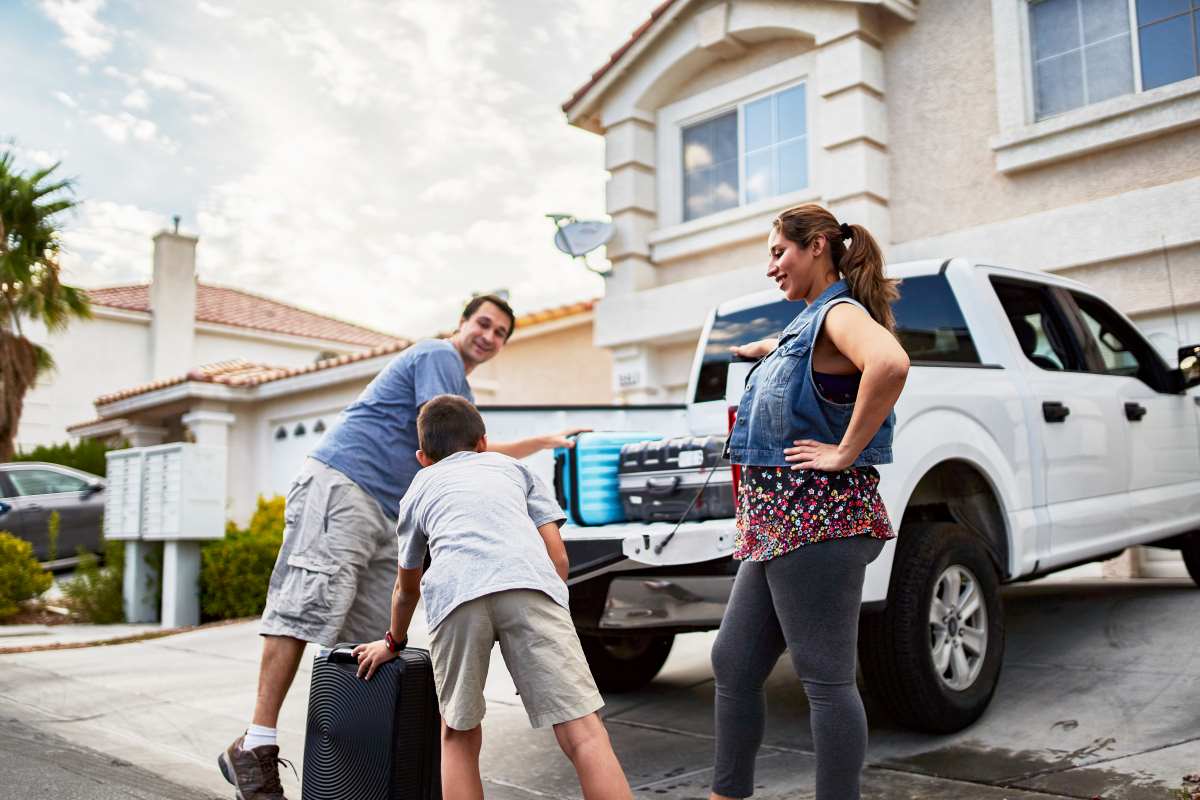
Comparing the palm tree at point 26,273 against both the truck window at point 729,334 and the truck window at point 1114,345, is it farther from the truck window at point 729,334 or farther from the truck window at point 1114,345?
the truck window at point 1114,345

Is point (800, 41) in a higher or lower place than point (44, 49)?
lower

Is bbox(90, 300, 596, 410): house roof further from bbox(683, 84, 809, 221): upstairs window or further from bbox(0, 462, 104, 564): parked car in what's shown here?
bbox(683, 84, 809, 221): upstairs window

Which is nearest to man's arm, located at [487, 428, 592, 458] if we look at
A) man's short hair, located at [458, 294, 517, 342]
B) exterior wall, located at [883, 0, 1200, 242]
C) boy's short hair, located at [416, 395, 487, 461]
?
man's short hair, located at [458, 294, 517, 342]

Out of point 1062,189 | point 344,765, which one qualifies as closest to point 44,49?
point 1062,189

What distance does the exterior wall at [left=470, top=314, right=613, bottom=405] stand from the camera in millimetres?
13758

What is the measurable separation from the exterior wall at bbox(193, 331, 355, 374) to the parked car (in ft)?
45.1

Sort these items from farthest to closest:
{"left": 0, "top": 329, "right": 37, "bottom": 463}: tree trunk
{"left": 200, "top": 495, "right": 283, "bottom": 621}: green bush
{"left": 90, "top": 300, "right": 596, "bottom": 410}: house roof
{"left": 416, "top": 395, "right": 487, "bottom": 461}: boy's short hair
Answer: {"left": 0, "top": 329, "right": 37, "bottom": 463}: tree trunk, {"left": 90, "top": 300, "right": 596, "bottom": 410}: house roof, {"left": 200, "top": 495, "right": 283, "bottom": 621}: green bush, {"left": 416, "top": 395, "right": 487, "bottom": 461}: boy's short hair

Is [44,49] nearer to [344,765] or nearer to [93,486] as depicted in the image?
[93,486]

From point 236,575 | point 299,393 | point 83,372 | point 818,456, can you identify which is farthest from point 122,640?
point 83,372

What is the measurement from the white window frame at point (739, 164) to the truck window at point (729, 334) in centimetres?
441

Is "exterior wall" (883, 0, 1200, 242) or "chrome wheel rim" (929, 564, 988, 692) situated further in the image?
"exterior wall" (883, 0, 1200, 242)

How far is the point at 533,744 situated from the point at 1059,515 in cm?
262

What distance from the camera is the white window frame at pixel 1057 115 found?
24.0 feet

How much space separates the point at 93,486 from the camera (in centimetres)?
1358
